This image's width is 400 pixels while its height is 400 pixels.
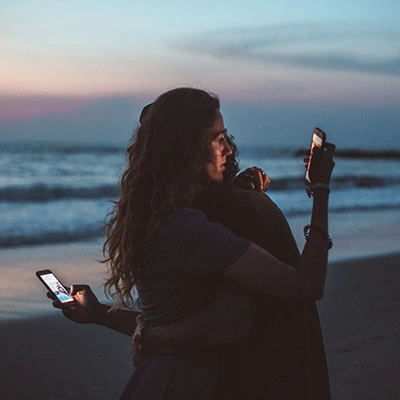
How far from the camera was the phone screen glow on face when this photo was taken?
259cm

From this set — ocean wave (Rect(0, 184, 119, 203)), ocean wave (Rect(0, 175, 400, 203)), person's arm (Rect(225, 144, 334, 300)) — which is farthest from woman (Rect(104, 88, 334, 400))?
ocean wave (Rect(0, 184, 119, 203))

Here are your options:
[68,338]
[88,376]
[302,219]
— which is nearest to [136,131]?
[88,376]

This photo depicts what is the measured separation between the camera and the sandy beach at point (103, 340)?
4.69 meters

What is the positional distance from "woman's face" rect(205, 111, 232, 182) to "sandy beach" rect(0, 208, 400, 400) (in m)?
2.69

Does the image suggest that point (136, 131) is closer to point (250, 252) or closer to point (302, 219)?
point (250, 252)

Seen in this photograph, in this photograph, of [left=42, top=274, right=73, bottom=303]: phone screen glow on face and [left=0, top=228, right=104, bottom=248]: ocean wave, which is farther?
[left=0, top=228, right=104, bottom=248]: ocean wave

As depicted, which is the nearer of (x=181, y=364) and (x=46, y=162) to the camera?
(x=181, y=364)

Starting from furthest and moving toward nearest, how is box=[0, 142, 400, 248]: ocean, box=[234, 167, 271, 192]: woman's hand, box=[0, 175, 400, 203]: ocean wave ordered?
box=[0, 175, 400, 203]: ocean wave → box=[0, 142, 400, 248]: ocean → box=[234, 167, 271, 192]: woman's hand

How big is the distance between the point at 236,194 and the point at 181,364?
52 cm

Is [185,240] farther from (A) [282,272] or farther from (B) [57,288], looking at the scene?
(B) [57,288]

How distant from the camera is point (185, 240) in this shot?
6.69 feet

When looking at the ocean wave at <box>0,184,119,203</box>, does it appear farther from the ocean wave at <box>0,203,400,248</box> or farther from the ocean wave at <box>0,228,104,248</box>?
the ocean wave at <box>0,228,104,248</box>

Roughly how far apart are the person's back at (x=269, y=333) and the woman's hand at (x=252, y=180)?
0.12m

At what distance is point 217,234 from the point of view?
6.55 ft
